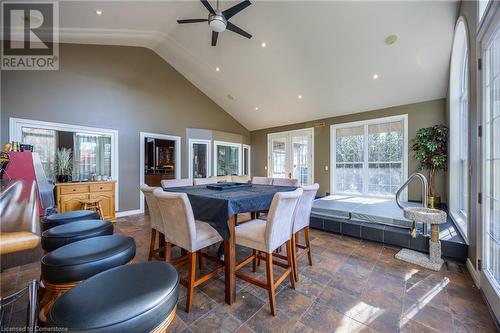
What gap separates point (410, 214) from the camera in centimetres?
246

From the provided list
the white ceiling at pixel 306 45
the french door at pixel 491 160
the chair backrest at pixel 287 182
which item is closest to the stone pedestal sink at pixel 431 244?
the french door at pixel 491 160

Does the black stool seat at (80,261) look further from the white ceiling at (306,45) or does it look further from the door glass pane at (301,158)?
the door glass pane at (301,158)

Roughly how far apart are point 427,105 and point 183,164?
6.14 metres

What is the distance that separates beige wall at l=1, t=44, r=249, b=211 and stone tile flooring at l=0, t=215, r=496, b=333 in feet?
9.42

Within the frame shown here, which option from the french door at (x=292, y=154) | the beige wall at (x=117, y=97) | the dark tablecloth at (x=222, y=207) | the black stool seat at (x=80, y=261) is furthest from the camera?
the french door at (x=292, y=154)

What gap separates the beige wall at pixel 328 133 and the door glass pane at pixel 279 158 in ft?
1.08

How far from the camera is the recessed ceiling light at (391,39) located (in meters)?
3.33

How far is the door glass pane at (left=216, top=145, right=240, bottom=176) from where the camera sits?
22.5 feet

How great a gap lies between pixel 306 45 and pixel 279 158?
3.82 m

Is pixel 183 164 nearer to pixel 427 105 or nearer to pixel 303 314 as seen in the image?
pixel 303 314

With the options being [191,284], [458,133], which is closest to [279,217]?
[191,284]

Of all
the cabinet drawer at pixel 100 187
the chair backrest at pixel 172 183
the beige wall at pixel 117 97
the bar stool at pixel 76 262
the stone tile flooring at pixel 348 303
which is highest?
the beige wall at pixel 117 97

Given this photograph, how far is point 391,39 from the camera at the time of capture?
3.39 meters

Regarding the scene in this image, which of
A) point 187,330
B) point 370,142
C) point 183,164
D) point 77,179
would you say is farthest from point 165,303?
point 370,142
